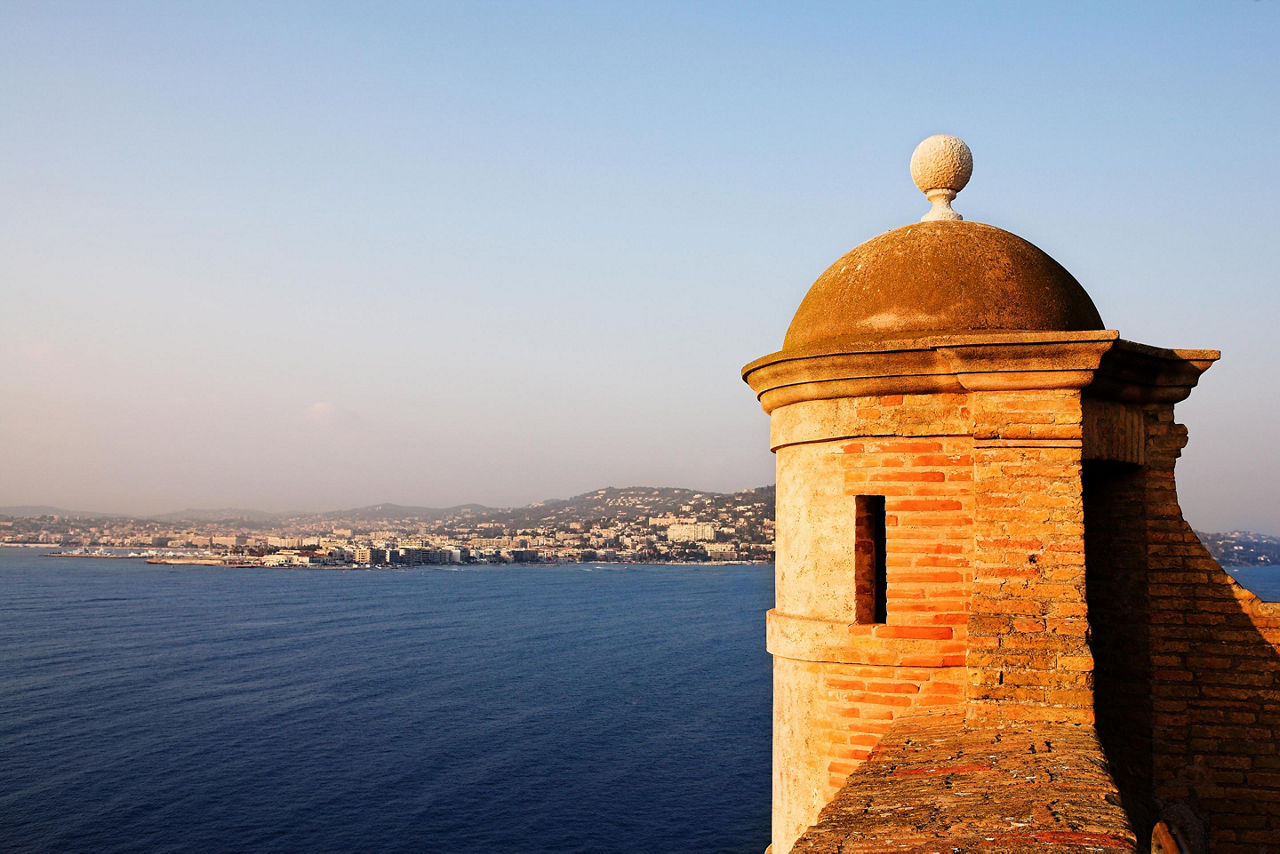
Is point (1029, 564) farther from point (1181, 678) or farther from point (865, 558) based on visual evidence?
point (1181, 678)

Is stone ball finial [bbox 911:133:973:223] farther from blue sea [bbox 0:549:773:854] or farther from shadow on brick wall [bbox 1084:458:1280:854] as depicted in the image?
blue sea [bbox 0:549:773:854]

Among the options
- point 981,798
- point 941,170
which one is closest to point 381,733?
point 941,170

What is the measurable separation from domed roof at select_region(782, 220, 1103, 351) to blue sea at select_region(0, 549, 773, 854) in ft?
97.0

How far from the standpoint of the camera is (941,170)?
5.62 m

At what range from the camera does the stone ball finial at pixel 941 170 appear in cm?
559

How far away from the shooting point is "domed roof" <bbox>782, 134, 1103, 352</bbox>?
5.02 metres

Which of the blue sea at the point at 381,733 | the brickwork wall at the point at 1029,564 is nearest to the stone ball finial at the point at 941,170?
the brickwork wall at the point at 1029,564

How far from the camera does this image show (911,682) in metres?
4.69

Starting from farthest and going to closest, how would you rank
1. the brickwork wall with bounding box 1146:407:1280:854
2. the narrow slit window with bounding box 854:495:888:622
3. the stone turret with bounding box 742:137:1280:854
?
1. the brickwork wall with bounding box 1146:407:1280:854
2. the narrow slit window with bounding box 854:495:888:622
3. the stone turret with bounding box 742:137:1280:854

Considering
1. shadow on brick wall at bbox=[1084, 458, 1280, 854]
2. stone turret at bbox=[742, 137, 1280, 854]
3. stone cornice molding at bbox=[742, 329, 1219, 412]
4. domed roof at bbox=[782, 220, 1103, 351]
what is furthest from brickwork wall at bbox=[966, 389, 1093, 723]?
shadow on brick wall at bbox=[1084, 458, 1280, 854]

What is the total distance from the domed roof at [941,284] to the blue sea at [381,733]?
29571mm

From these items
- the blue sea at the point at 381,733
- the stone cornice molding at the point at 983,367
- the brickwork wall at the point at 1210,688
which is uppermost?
the stone cornice molding at the point at 983,367

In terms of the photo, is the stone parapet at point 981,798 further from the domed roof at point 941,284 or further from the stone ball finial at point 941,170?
the stone ball finial at point 941,170

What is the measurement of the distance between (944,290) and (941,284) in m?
0.04
